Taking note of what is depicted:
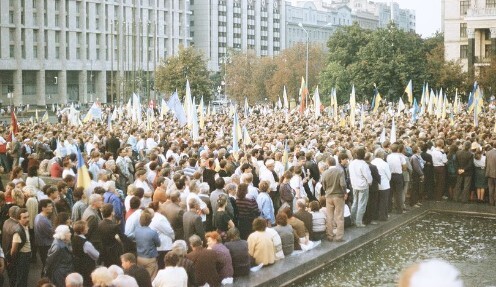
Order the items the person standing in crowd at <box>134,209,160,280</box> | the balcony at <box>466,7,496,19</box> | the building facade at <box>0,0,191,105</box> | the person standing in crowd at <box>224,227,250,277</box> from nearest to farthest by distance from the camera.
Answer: the person standing in crowd at <box>134,209,160,280</box> < the person standing in crowd at <box>224,227,250,277</box> < the balcony at <box>466,7,496,19</box> < the building facade at <box>0,0,191,105</box>

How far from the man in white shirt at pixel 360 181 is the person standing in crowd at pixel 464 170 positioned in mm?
4261

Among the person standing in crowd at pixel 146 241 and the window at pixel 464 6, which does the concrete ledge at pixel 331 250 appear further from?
the window at pixel 464 6

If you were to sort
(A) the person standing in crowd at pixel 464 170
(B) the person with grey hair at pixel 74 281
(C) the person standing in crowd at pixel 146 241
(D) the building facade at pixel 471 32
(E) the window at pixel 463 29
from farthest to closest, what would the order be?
1. (E) the window at pixel 463 29
2. (D) the building facade at pixel 471 32
3. (A) the person standing in crowd at pixel 464 170
4. (C) the person standing in crowd at pixel 146 241
5. (B) the person with grey hair at pixel 74 281

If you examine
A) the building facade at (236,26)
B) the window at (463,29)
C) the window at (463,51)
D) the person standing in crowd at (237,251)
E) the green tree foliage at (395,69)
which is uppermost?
the building facade at (236,26)

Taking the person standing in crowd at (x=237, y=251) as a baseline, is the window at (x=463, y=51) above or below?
above

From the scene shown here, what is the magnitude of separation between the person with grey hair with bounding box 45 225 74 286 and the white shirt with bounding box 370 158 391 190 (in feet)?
30.5

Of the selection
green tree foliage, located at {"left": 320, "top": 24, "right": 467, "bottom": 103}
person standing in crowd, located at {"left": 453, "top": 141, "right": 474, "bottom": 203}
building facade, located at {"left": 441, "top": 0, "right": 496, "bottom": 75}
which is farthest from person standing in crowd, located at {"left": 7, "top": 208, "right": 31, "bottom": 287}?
building facade, located at {"left": 441, "top": 0, "right": 496, "bottom": 75}

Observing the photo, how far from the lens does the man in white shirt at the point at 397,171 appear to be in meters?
19.2

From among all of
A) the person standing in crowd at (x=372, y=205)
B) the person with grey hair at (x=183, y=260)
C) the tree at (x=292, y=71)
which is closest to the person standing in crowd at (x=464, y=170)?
the person standing in crowd at (x=372, y=205)

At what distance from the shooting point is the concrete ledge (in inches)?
512

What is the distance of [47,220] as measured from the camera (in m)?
11.8

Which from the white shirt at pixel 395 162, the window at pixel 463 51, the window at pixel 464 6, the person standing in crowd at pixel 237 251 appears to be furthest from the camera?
the window at pixel 463 51

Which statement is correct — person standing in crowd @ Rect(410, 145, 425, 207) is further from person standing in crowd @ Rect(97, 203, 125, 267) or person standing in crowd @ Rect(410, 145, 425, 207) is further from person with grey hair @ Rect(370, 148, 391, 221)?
person standing in crowd @ Rect(97, 203, 125, 267)

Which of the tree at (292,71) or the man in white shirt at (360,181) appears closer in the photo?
the man in white shirt at (360,181)
